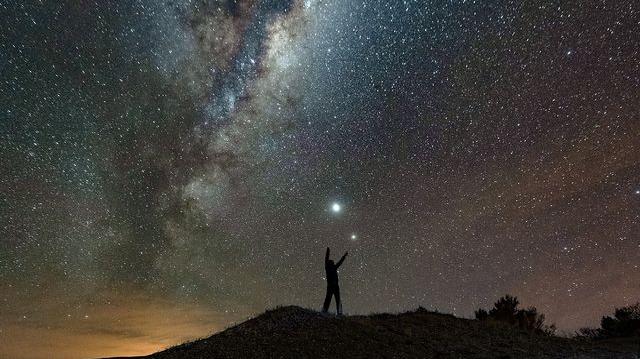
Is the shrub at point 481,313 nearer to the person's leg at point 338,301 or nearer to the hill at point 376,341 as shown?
the hill at point 376,341

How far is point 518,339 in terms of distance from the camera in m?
14.8

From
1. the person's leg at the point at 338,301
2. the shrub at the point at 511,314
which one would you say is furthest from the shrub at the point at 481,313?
the person's leg at the point at 338,301

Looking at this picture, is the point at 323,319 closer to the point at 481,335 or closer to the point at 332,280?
the point at 332,280

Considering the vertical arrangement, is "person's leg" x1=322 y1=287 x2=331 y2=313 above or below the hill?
above

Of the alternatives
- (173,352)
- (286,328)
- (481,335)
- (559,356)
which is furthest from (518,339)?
(173,352)

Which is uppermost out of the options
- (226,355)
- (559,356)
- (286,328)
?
(286,328)

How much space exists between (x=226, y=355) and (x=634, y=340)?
13090 mm

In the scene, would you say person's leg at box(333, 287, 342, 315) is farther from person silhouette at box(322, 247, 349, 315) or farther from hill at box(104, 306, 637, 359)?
hill at box(104, 306, 637, 359)

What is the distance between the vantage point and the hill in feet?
→ 41.7

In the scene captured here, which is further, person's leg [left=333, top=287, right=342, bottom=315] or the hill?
person's leg [left=333, top=287, right=342, bottom=315]

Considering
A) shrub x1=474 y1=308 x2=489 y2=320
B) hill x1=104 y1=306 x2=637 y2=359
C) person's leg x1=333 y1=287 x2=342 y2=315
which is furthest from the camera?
shrub x1=474 y1=308 x2=489 y2=320

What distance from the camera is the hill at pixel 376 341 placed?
12.7 m

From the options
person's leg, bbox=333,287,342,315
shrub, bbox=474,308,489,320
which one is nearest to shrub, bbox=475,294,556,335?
shrub, bbox=474,308,489,320

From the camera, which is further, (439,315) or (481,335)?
(439,315)
